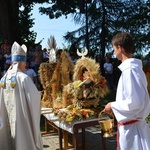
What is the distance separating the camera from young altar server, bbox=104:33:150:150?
3.03 m

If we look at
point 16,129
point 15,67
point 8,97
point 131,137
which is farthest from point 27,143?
point 131,137

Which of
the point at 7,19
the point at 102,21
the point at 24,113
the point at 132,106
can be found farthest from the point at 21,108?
the point at 102,21

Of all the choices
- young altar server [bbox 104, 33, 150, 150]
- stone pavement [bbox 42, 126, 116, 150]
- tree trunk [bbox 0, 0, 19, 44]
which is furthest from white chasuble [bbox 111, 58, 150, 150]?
tree trunk [bbox 0, 0, 19, 44]

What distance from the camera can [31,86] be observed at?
4.90 m

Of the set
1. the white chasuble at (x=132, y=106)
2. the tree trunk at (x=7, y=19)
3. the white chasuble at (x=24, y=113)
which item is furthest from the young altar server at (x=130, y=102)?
the tree trunk at (x=7, y=19)

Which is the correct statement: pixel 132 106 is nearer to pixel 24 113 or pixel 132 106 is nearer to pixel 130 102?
pixel 130 102

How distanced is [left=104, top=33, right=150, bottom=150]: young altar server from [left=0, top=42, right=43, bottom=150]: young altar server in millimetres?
1968

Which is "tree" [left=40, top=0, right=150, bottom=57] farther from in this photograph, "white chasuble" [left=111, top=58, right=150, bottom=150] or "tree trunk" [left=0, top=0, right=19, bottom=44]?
"white chasuble" [left=111, top=58, right=150, bottom=150]

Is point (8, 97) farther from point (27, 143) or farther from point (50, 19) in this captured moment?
point (50, 19)

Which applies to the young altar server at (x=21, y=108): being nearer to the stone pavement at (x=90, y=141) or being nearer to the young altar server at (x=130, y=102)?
the stone pavement at (x=90, y=141)

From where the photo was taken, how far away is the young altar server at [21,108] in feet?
16.1

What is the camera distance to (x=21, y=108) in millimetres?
4973

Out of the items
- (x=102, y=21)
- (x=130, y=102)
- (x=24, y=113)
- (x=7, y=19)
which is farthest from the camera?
(x=102, y=21)

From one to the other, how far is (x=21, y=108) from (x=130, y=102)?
8.00 ft
